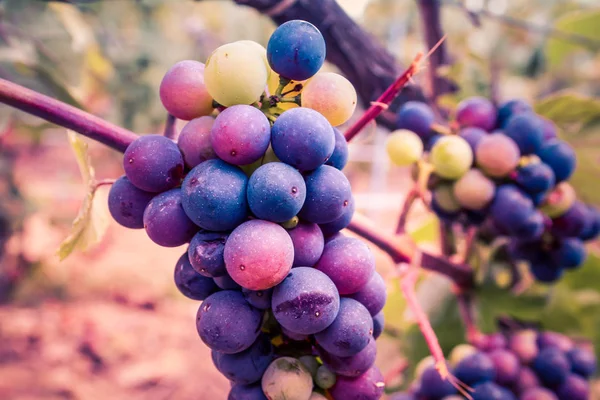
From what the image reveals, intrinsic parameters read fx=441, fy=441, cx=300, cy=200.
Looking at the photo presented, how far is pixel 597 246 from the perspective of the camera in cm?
113

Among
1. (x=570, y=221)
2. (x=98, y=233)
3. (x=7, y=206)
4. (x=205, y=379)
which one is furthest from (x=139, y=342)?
(x=570, y=221)

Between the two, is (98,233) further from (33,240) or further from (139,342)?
(33,240)

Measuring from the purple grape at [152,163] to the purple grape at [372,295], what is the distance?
19 cm

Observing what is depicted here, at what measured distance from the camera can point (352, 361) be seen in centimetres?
37

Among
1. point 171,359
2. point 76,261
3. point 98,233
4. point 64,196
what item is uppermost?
point 98,233

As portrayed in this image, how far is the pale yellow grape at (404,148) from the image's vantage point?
0.64 metres

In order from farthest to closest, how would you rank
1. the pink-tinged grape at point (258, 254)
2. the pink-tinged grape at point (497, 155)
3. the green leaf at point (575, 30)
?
the green leaf at point (575, 30)
the pink-tinged grape at point (497, 155)
the pink-tinged grape at point (258, 254)

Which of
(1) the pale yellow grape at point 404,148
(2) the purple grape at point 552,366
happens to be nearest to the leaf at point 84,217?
(1) the pale yellow grape at point 404,148

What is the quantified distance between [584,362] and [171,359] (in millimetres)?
1378

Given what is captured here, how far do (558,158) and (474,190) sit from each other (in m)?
0.14

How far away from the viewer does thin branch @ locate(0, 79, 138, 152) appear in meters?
0.37

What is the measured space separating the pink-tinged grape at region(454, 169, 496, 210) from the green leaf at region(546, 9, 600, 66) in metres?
0.65

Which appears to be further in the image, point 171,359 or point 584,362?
point 171,359

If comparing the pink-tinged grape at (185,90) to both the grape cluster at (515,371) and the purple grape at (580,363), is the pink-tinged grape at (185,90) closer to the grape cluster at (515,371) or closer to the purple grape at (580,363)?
the grape cluster at (515,371)
